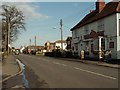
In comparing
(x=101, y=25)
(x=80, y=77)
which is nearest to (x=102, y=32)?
(x=101, y=25)

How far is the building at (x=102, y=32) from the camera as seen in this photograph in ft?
118

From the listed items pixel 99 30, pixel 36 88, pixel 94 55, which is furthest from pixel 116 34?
pixel 36 88

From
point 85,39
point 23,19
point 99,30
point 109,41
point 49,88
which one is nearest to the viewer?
point 49,88

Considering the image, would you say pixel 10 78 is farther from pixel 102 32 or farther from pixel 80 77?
pixel 102 32

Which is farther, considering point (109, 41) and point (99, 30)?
point (99, 30)

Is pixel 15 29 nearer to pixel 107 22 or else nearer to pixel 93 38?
pixel 93 38

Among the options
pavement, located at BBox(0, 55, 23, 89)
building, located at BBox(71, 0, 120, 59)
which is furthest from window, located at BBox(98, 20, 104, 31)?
pavement, located at BBox(0, 55, 23, 89)

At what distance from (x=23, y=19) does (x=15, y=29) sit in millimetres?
3503

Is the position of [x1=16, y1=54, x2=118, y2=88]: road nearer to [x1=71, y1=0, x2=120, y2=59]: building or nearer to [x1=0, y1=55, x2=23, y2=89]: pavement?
[x1=0, y1=55, x2=23, y2=89]: pavement

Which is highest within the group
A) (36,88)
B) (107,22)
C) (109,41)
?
(107,22)

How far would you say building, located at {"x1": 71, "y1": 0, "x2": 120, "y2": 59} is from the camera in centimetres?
3597

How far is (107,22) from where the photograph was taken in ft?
127

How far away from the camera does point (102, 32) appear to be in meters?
40.6

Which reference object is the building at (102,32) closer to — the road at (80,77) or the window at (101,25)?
the window at (101,25)
